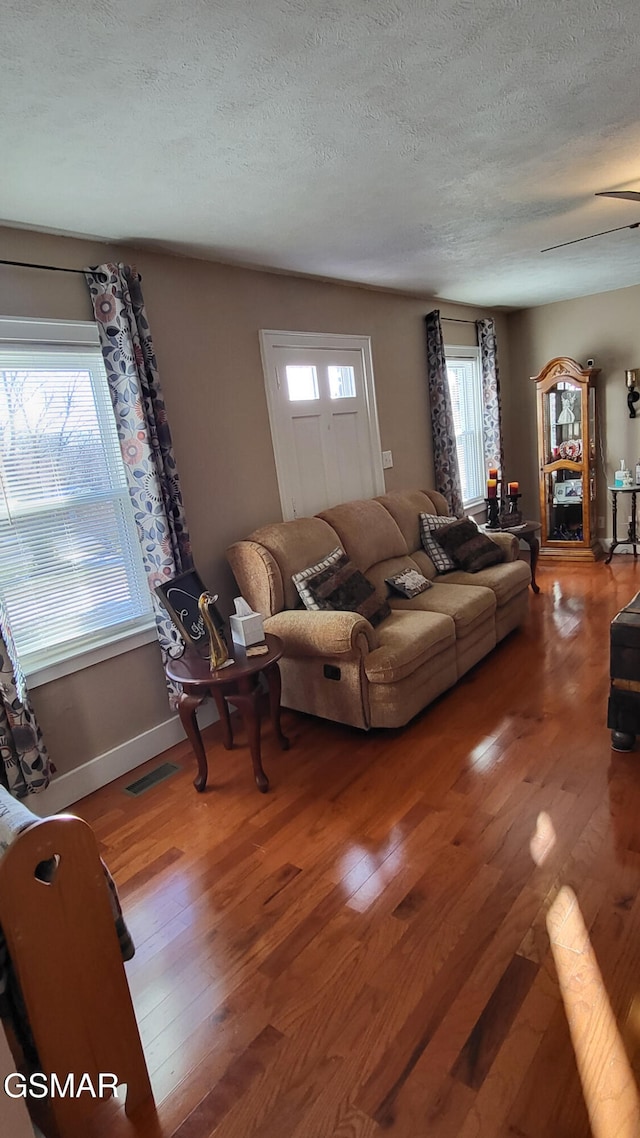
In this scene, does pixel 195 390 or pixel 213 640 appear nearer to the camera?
pixel 213 640

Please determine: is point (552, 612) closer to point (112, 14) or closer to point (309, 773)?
point (309, 773)

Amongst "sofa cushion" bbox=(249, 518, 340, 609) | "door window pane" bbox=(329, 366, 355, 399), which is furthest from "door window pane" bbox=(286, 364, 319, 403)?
"sofa cushion" bbox=(249, 518, 340, 609)

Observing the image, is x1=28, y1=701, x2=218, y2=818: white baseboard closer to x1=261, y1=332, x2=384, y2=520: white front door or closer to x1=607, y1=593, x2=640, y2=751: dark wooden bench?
x1=261, y1=332, x2=384, y2=520: white front door

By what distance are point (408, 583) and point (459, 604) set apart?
1.35 feet

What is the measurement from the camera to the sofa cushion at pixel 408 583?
12.2ft

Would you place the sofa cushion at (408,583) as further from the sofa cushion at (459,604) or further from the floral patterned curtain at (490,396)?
the floral patterned curtain at (490,396)

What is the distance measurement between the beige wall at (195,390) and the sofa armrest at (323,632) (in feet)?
1.89

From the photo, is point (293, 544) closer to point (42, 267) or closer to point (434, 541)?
point (434, 541)

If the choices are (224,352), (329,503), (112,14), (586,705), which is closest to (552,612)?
(586,705)

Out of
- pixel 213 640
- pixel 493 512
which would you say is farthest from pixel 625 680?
pixel 493 512

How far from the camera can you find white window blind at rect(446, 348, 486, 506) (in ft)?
18.5

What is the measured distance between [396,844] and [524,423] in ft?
17.6

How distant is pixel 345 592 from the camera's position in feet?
10.7

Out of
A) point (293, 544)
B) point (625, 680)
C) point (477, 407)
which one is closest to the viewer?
point (625, 680)
